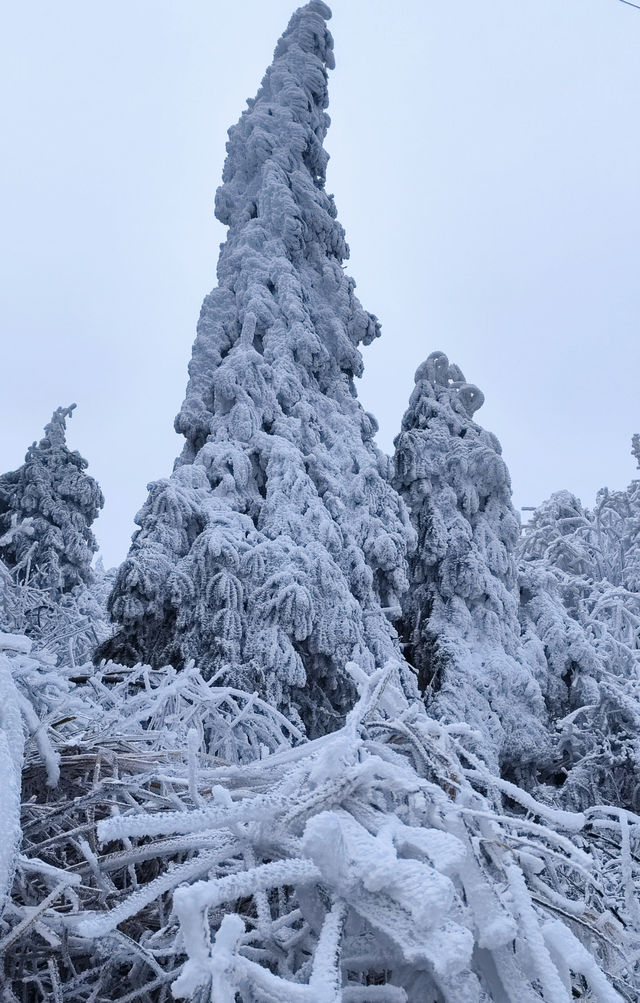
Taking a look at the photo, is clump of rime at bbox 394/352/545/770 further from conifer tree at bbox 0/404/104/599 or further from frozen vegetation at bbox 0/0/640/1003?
conifer tree at bbox 0/404/104/599

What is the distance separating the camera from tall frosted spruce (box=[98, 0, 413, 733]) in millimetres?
6605

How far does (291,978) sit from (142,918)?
1.21 ft

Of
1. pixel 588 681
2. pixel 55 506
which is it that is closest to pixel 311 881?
pixel 588 681

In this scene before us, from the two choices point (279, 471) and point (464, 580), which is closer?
point (279, 471)

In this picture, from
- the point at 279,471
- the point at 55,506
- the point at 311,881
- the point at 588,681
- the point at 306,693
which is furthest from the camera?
the point at 55,506

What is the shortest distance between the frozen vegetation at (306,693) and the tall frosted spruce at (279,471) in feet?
0.10

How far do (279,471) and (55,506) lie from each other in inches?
316

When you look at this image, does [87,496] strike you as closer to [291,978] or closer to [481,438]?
[481,438]

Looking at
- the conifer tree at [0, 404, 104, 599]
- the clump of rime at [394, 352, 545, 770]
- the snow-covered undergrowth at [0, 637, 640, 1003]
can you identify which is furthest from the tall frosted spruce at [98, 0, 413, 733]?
the conifer tree at [0, 404, 104, 599]

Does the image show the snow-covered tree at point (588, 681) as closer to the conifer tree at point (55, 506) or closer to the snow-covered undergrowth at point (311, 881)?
the snow-covered undergrowth at point (311, 881)

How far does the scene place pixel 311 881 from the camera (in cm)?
94

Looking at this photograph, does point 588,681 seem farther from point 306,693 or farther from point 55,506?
point 55,506

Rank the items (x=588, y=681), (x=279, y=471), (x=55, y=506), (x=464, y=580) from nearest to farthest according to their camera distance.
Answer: (x=279, y=471) → (x=588, y=681) → (x=464, y=580) → (x=55, y=506)

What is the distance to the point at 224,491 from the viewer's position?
24.8 ft
